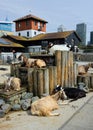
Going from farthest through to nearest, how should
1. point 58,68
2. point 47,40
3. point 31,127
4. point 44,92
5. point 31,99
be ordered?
point 47,40
point 58,68
point 44,92
point 31,99
point 31,127

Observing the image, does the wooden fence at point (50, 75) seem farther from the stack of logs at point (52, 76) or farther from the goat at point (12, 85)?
the goat at point (12, 85)

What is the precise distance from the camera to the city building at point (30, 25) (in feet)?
166

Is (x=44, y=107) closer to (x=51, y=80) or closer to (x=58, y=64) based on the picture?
(x=51, y=80)

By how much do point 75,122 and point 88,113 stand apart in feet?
3.19

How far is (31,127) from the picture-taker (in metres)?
6.06

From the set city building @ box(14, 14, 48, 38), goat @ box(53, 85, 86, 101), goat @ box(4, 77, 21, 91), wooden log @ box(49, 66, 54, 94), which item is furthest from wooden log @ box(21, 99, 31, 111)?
city building @ box(14, 14, 48, 38)

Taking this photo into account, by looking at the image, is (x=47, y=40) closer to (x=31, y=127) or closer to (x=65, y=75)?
(x=65, y=75)

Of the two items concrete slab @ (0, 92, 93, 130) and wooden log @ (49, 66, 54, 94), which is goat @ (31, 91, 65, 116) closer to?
concrete slab @ (0, 92, 93, 130)

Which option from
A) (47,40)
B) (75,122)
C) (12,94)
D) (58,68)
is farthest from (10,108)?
(47,40)

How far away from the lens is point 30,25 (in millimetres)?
50656

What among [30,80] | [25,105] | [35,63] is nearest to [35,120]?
[25,105]

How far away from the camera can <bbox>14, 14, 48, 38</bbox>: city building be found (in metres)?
50.7

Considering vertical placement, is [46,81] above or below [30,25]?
below

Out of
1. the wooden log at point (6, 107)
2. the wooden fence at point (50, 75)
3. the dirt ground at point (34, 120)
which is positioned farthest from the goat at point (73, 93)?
the wooden log at point (6, 107)
